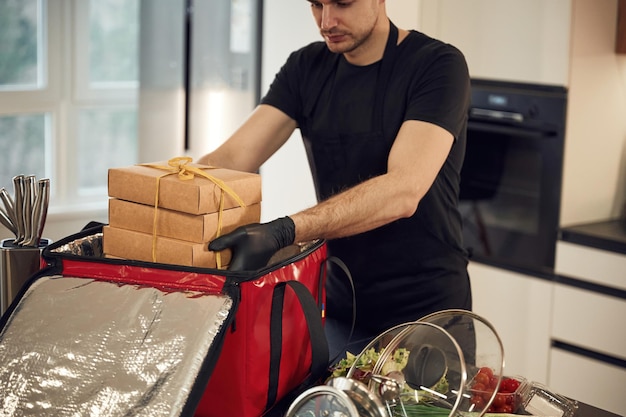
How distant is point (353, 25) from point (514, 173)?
1346mm

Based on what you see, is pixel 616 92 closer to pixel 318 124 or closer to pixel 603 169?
pixel 603 169

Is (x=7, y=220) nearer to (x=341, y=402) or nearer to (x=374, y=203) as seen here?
(x=374, y=203)

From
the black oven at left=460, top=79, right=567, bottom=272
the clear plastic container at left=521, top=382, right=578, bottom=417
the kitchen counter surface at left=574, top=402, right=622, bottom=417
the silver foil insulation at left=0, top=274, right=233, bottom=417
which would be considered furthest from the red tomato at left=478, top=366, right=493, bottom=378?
the black oven at left=460, top=79, right=567, bottom=272

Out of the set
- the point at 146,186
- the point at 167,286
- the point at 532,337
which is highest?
the point at 146,186

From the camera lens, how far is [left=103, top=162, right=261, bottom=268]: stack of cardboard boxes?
1.27 m

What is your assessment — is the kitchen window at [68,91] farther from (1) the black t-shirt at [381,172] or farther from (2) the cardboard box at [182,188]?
(2) the cardboard box at [182,188]

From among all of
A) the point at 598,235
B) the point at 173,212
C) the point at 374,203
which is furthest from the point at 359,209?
the point at 598,235

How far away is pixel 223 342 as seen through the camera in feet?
3.82

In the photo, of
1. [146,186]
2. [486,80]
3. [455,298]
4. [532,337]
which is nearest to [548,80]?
[486,80]

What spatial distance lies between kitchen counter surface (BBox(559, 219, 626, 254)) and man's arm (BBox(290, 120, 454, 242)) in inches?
46.9

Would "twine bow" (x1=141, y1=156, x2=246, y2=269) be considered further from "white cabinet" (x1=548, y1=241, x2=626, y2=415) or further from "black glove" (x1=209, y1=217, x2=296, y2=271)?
"white cabinet" (x1=548, y1=241, x2=626, y2=415)

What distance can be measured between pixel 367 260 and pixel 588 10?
1.39 metres

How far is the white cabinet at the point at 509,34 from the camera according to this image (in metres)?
2.76

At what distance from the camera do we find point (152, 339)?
117cm
